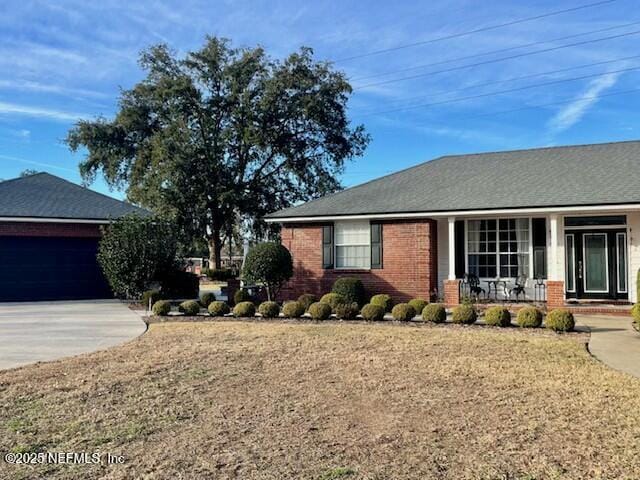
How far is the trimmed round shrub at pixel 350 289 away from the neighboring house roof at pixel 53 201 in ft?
32.5

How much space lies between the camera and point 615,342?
1028 centimetres

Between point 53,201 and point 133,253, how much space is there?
6636 mm

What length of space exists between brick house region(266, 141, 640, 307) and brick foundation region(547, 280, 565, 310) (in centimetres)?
4

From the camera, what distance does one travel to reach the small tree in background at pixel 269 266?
55.7ft

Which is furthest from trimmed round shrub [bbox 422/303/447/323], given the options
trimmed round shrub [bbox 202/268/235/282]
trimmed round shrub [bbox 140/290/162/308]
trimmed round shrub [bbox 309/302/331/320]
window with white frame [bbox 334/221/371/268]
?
trimmed round shrub [bbox 202/268/235/282]

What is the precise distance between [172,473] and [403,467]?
5.99ft

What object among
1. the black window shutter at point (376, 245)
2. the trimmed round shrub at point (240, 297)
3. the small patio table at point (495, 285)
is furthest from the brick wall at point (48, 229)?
the small patio table at point (495, 285)

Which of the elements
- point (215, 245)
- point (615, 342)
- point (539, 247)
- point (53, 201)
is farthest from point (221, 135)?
point (615, 342)

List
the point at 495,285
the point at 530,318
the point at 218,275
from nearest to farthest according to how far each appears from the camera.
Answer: the point at 530,318, the point at 495,285, the point at 218,275

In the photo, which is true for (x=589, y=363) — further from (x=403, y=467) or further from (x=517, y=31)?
(x=517, y=31)

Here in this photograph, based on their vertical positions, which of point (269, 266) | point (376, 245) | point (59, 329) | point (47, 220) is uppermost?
point (47, 220)

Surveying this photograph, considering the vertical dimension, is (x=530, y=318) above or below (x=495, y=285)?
below

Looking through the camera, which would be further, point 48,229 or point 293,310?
point 48,229

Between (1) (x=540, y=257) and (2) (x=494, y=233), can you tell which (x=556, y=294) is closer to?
(1) (x=540, y=257)
